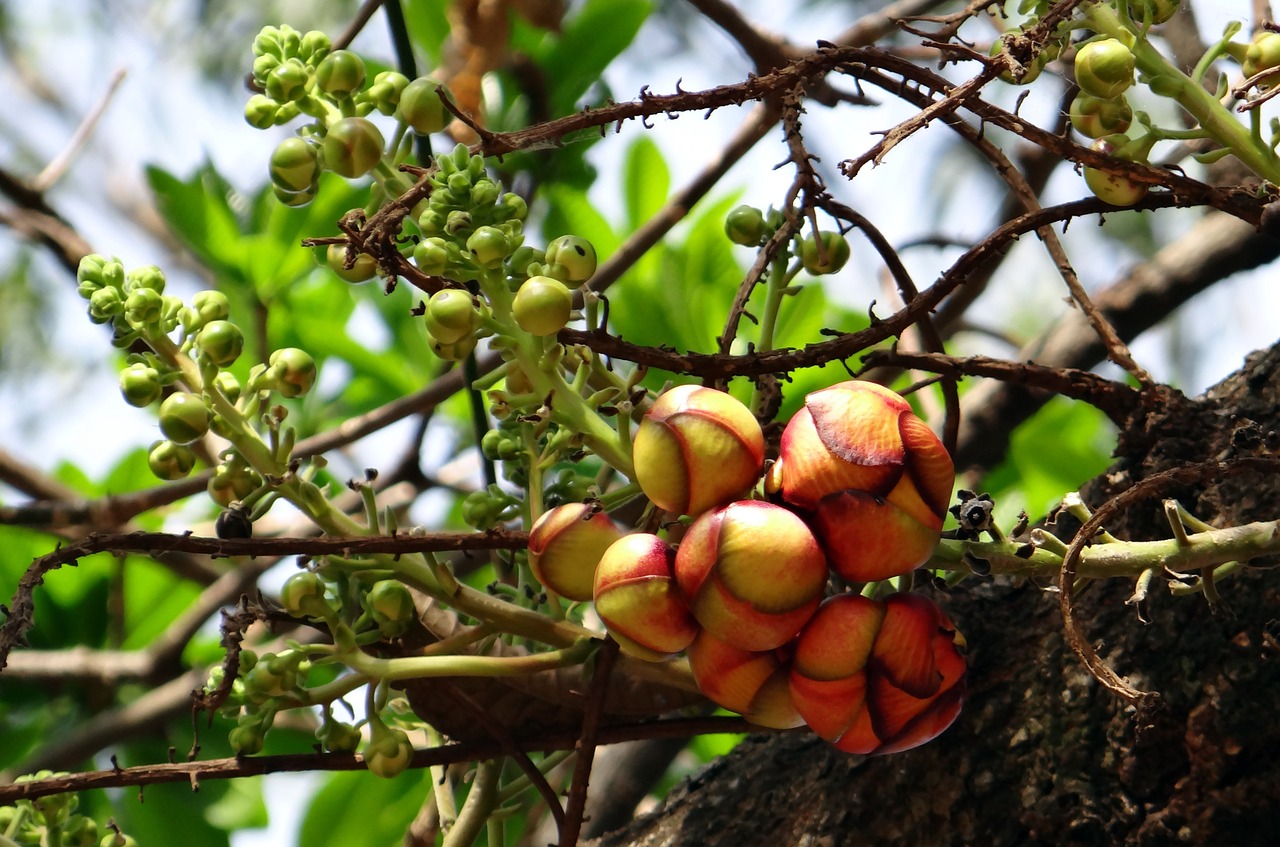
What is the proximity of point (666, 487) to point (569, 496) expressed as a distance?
0.16 m

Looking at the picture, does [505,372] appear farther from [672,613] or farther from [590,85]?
[590,85]

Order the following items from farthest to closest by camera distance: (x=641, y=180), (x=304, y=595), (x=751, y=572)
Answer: (x=641, y=180)
(x=304, y=595)
(x=751, y=572)

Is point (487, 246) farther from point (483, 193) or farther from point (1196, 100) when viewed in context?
point (1196, 100)

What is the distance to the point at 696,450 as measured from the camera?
1.71 ft

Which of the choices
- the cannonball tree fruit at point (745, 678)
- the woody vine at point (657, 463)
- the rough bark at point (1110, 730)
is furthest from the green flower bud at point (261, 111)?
the rough bark at point (1110, 730)

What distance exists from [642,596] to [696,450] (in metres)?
0.07

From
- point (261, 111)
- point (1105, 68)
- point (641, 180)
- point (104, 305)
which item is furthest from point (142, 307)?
point (641, 180)

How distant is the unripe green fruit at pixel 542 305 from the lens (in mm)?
531

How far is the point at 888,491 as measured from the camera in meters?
0.51

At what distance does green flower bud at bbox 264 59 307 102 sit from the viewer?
2.07 feet

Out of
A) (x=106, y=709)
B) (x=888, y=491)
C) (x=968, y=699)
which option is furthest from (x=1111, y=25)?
(x=106, y=709)

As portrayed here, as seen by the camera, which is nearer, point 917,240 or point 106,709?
point 917,240

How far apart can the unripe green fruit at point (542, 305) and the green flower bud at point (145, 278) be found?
19 cm

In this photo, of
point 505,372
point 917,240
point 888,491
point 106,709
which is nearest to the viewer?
point 888,491
